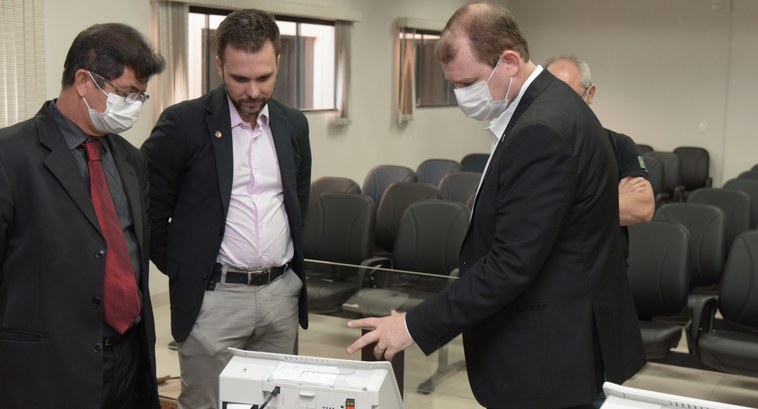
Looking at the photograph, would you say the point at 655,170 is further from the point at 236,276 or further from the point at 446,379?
the point at 236,276

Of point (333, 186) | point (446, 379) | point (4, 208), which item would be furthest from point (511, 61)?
point (333, 186)

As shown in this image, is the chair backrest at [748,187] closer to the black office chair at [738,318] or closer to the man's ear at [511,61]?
the black office chair at [738,318]

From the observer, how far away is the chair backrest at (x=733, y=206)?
6152mm

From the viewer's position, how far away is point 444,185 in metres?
7.06

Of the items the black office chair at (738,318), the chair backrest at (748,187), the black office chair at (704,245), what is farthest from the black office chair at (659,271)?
the chair backrest at (748,187)

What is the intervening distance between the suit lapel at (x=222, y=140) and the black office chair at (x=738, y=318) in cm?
275

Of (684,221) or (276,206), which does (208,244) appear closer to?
(276,206)

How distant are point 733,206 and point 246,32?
4.76m

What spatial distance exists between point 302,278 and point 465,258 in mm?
759

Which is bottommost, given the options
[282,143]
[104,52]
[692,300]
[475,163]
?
[692,300]

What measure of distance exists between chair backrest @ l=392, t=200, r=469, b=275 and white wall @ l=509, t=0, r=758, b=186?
6.70 m

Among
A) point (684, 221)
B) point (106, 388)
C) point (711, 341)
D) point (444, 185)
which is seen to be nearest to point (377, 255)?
point (444, 185)

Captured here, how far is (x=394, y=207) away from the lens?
6.35m

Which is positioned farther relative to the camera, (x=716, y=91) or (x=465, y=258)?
(x=716, y=91)
